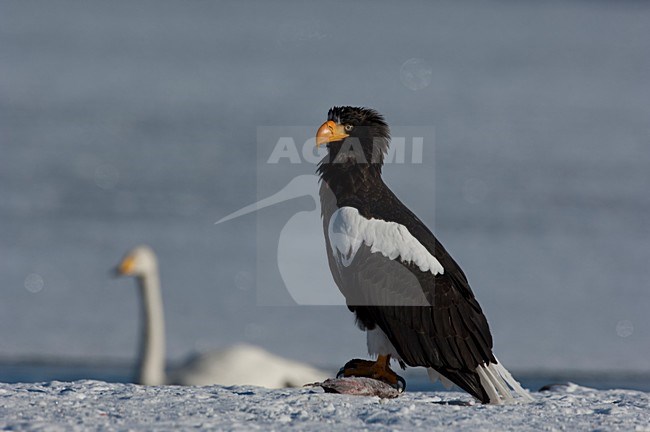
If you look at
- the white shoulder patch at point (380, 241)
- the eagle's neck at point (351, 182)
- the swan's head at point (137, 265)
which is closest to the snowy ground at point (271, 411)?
the white shoulder patch at point (380, 241)

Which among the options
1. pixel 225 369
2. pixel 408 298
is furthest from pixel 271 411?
pixel 225 369

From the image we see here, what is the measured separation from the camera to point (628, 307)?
12.1m

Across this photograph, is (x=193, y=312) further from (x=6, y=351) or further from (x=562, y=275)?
(x=562, y=275)

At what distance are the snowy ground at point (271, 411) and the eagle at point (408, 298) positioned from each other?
18 cm

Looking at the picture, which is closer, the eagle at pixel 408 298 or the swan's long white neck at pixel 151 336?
the eagle at pixel 408 298

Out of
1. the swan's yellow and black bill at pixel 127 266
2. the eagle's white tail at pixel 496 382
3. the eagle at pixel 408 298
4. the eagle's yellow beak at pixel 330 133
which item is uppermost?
the eagle's yellow beak at pixel 330 133

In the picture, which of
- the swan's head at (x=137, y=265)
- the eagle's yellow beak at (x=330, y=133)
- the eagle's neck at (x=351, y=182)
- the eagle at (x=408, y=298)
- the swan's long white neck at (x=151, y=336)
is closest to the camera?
the eagle at (x=408, y=298)

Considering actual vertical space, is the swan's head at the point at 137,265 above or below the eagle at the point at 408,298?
above

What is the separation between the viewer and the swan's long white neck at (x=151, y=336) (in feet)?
32.1

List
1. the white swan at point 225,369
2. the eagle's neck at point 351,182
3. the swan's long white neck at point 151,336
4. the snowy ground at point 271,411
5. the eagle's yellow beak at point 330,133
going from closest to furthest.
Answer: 1. the snowy ground at point 271,411
2. the eagle's neck at point 351,182
3. the eagle's yellow beak at point 330,133
4. the white swan at point 225,369
5. the swan's long white neck at point 151,336

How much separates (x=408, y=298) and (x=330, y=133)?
1.01m

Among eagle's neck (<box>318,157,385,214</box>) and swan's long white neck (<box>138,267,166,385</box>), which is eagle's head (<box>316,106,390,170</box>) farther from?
swan's long white neck (<box>138,267,166,385</box>)

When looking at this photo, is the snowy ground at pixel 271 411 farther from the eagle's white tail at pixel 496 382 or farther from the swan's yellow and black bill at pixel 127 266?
the swan's yellow and black bill at pixel 127 266

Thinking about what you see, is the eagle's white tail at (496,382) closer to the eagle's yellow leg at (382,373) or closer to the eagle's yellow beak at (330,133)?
the eagle's yellow leg at (382,373)
